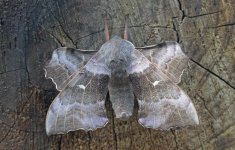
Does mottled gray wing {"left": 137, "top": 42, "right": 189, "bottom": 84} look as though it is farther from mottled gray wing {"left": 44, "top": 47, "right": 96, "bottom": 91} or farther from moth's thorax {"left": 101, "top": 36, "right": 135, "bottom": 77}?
mottled gray wing {"left": 44, "top": 47, "right": 96, "bottom": 91}

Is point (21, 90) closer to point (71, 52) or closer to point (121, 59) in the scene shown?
point (71, 52)

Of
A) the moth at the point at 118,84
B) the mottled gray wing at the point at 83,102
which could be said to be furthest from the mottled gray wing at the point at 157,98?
the mottled gray wing at the point at 83,102

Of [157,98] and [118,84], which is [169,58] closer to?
→ [157,98]

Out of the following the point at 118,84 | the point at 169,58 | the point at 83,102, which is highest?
the point at 169,58

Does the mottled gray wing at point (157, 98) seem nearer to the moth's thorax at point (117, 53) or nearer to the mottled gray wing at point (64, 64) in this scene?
the moth's thorax at point (117, 53)

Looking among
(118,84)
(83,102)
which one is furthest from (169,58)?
(83,102)

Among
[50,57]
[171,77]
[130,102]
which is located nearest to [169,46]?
[171,77]
